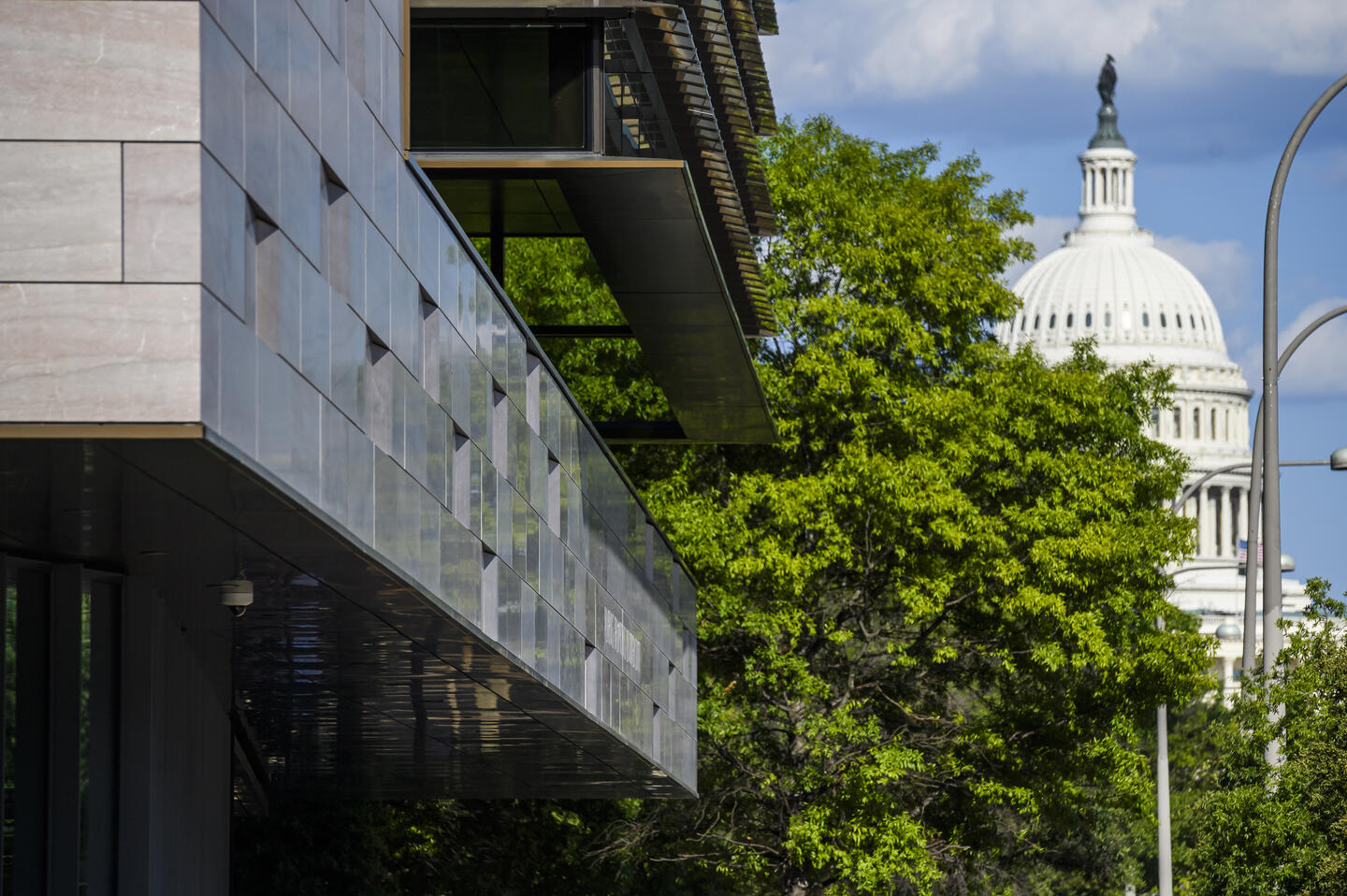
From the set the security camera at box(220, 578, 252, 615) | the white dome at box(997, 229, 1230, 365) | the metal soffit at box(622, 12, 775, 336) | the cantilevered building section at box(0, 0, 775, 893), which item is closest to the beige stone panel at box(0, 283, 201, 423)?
the cantilevered building section at box(0, 0, 775, 893)

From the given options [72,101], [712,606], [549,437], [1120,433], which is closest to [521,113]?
[549,437]

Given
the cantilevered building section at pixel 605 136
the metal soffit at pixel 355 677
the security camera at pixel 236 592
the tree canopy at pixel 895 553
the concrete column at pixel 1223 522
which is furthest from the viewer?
the concrete column at pixel 1223 522

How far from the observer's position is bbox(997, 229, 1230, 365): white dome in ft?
583

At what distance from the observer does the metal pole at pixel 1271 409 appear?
62.0ft

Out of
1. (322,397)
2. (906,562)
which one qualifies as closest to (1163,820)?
(906,562)

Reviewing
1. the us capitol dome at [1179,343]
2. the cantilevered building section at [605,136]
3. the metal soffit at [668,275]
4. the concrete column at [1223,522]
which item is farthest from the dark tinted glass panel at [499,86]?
the concrete column at [1223,522]

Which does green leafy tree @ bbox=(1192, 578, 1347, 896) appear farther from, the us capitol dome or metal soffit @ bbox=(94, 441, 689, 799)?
the us capitol dome

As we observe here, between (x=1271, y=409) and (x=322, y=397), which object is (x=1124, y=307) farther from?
(x=322, y=397)

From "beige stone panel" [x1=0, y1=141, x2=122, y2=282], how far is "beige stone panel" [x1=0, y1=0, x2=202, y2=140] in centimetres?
8

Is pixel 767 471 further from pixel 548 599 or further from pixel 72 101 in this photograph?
pixel 72 101

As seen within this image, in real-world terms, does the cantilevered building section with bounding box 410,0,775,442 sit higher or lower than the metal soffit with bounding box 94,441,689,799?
higher

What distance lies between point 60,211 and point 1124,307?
17880 cm

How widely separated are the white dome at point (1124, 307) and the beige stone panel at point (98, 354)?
551ft

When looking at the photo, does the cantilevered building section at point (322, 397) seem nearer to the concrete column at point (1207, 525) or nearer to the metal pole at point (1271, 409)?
the metal pole at point (1271, 409)
